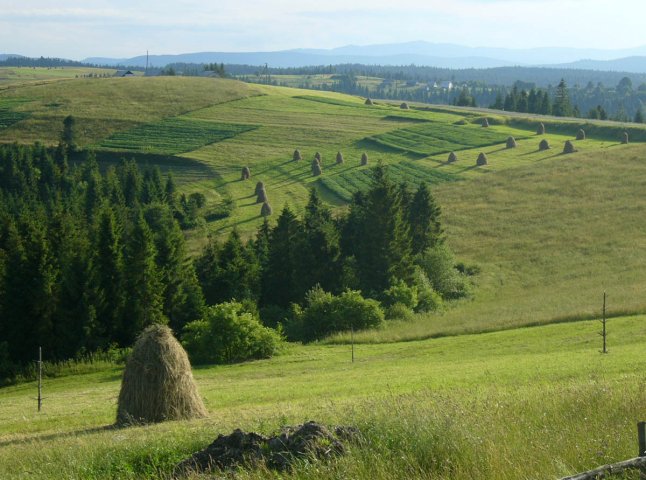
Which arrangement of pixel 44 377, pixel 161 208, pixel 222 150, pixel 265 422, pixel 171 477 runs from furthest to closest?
pixel 222 150, pixel 161 208, pixel 44 377, pixel 265 422, pixel 171 477

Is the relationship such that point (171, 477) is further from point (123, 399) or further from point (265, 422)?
point (123, 399)

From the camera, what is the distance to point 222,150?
97000mm

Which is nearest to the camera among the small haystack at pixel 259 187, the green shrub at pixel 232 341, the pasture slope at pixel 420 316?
the pasture slope at pixel 420 316

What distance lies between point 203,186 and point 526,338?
54825 mm

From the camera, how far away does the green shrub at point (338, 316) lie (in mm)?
43812

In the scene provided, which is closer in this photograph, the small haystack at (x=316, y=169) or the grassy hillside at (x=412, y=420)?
the grassy hillside at (x=412, y=420)

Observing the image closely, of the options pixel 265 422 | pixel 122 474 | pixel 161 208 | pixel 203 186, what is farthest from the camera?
pixel 203 186

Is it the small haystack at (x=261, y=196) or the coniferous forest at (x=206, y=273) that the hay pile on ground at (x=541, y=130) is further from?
the coniferous forest at (x=206, y=273)

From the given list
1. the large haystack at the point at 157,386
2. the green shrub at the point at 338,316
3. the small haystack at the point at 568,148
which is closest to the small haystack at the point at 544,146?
the small haystack at the point at 568,148

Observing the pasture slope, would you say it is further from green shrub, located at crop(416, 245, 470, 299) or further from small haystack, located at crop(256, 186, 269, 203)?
green shrub, located at crop(416, 245, 470, 299)

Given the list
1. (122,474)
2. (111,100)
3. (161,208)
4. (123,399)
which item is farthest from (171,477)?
(111,100)

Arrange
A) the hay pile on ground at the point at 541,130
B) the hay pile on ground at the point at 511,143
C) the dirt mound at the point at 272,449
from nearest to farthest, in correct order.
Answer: the dirt mound at the point at 272,449
the hay pile on ground at the point at 511,143
the hay pile on ground at the point at 541,130

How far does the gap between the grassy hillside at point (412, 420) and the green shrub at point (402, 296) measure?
18.8m

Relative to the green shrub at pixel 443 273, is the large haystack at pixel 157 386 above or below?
above
